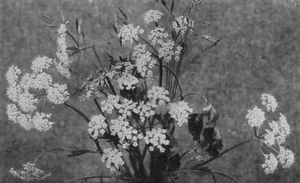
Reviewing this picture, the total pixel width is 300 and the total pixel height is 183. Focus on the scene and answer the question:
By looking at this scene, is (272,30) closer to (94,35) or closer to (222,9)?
(222,9)

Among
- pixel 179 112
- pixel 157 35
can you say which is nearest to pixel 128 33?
pixel 157 35

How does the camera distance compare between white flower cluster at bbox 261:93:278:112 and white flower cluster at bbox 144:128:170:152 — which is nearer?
white flower cluster at bbox 144:128:170:152

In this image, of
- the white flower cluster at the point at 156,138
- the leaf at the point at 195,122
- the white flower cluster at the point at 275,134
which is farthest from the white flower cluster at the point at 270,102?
the white flower cluster at the point at 156,138

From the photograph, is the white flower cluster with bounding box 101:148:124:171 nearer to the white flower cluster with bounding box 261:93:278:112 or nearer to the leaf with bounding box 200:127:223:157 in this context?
the leaf with bounding box 200:127:223:157

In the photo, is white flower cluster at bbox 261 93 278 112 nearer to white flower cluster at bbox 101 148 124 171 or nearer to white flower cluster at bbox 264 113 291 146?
white flower cluster at bbox 264 113 291 146

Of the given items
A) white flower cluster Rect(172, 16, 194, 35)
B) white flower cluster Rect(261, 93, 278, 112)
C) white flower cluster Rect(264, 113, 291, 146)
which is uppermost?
white flower cluster Rect(172, 16, 194, 35)

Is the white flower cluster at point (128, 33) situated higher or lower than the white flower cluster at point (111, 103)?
higher

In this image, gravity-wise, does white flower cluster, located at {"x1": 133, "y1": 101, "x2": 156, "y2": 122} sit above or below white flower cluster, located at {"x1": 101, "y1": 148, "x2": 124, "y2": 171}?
above

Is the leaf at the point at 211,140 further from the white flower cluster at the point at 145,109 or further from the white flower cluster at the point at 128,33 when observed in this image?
the white flower cluster at the point at 128,33

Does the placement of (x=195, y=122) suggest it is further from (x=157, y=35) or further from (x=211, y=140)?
(x=157, y=35)

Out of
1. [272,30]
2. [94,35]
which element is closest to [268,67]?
[272,30]

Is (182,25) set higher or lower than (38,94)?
higher

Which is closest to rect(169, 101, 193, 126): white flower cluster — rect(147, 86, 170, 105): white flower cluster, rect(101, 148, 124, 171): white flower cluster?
rect(147, 86, 170, 105): white flower cluster
